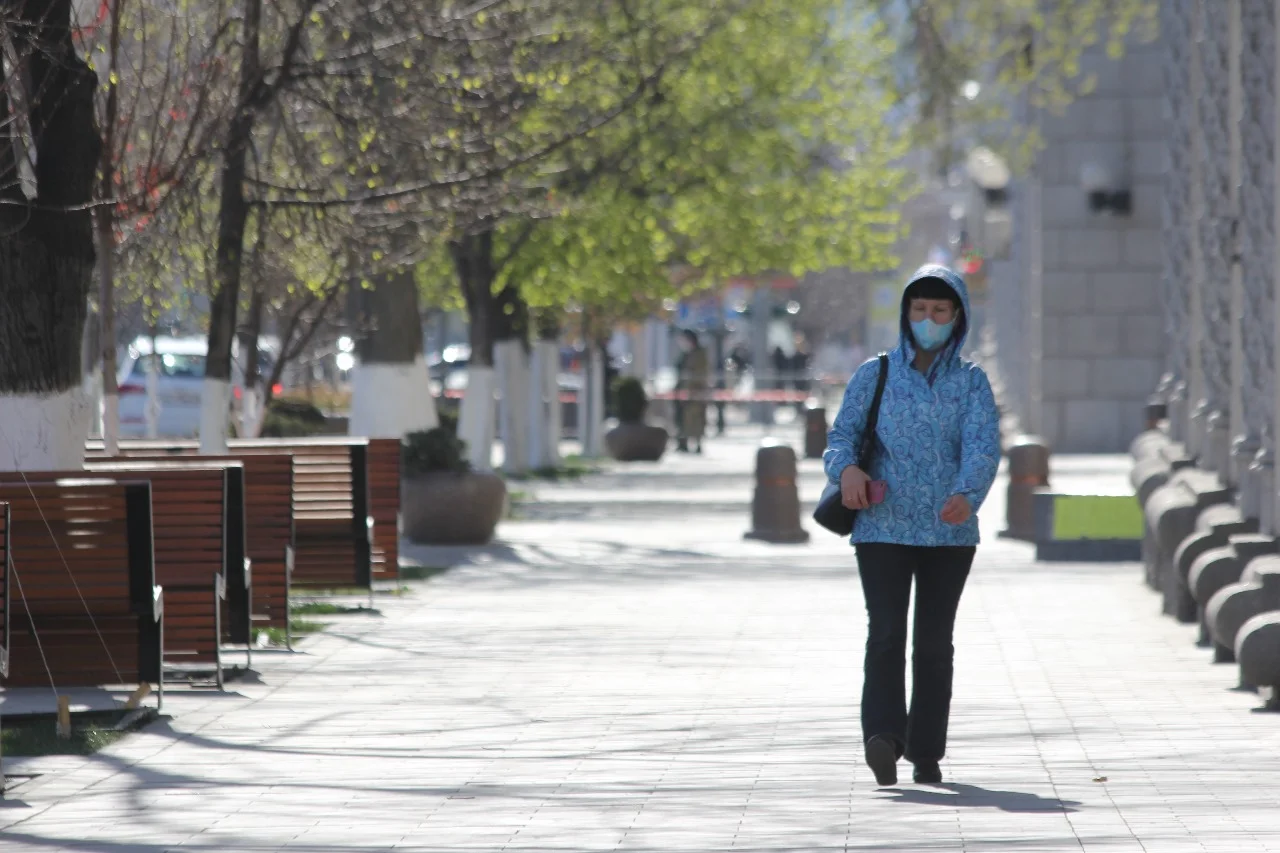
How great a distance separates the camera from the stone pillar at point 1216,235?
13883 mm

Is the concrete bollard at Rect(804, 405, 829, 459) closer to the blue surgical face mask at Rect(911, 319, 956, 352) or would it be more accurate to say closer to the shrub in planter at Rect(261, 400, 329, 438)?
the shrub in planter at Rect(261, 400, 329, 438)

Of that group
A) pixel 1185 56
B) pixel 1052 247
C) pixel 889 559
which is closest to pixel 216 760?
pixel 889 559

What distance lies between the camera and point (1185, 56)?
16.7 m

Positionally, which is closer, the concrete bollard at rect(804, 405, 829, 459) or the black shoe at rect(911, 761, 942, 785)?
the black shoe at rect(911, 761, 942, 785)

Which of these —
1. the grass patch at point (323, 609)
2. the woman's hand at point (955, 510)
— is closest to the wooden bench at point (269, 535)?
the grass patch at point (323, 609)

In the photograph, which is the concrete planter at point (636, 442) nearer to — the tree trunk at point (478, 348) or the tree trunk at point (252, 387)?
the tree trunk at point (478, 348)

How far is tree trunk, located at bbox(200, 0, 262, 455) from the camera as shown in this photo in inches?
522

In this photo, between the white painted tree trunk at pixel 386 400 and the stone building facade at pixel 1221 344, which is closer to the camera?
the stone building facade at pixel 1221 344

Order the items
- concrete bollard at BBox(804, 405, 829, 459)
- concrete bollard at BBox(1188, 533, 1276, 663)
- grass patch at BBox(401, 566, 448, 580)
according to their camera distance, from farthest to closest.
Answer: concrete bollard at BBox(804, 405, 829, 459) → grass patch at BBox(401, 566, 448, 580) → concrete bollard at BBox(1188, 533, 1276, 663)

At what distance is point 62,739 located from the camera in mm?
8914

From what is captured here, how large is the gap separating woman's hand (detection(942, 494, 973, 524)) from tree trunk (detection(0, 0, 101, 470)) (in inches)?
180

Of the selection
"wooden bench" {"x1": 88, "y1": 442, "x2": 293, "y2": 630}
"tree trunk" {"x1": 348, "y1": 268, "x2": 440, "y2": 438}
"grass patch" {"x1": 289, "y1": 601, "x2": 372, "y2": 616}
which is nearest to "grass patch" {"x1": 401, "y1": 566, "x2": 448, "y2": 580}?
"grass patch" {"x1": 289, "y1": 601, "x2": 372, "y2": 616}

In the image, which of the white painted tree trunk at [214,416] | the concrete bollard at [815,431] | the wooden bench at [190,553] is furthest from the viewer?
the concrete bollard at [815,431]

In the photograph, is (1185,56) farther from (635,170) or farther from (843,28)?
(843,28)
